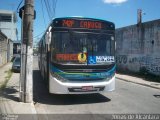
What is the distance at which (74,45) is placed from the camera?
9.80 meters

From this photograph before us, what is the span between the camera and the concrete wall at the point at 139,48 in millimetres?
21234

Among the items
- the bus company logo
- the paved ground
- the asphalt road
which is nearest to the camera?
the paved ground

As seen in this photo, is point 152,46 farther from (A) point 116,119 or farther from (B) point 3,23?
(B) point 3,23

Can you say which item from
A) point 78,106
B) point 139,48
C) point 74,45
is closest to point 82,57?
point 74,45

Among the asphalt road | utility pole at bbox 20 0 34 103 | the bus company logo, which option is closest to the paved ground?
the asphalt road

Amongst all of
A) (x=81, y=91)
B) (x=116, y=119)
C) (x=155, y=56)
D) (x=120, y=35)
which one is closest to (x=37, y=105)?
(x=81, y=91)

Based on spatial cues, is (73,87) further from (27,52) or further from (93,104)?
(27,52)

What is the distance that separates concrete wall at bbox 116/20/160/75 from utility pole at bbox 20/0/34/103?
13406 millimetres

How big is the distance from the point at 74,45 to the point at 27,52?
172 centimetres

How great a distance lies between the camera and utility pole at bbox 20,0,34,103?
9734 millimetres

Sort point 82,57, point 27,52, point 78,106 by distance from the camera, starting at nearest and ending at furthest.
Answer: point 78,106, point 27,52, point 82,57

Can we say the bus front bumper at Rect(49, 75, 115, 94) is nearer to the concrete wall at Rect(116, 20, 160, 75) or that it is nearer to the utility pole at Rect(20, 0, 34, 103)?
the utility pole at Rect(20, 0, 34, 103)

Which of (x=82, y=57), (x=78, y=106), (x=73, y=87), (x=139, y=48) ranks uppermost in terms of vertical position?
(x=139, y=48)

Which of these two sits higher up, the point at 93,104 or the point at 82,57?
the point at 82,57
